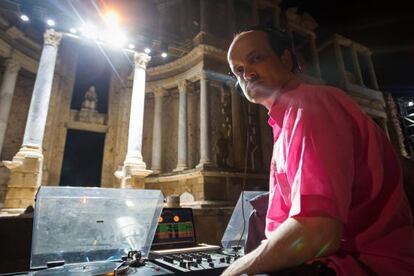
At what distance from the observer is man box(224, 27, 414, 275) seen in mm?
747

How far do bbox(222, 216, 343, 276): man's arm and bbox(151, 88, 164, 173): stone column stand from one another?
1144 centimetres

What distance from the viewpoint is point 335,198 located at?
75 centimetres

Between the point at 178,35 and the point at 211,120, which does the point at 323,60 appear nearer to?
the point at 178,35

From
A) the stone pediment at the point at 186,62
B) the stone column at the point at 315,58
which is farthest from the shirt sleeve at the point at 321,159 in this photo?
the stone column at the point at 315,58

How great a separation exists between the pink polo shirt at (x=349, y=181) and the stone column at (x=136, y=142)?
321 inches

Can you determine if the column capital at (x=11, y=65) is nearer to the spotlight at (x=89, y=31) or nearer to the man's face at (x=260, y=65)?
the spotlight at (x=89, y=31)

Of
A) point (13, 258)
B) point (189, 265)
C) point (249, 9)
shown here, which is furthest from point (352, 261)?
point (249, 9)

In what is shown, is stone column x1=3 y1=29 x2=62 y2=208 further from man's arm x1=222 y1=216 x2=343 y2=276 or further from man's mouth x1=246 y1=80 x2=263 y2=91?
man's arm x1=222 y1=216 x2=343 y2=276

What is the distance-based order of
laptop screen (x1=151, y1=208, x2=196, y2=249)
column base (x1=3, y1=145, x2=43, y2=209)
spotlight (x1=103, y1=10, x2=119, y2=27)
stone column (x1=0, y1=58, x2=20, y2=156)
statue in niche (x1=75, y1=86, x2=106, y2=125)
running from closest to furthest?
laptop screen (x1=151, y1=208, x2=196, y2=249)
column base (x1=3, y1=145, x2=43, y2=209)
spotlight (x1=103, y1=10, x2=119, y2=27)
stone column (x1=0, y1=58, x2=20, y2=156)
statue in niche (x1=75, y1=86, x2=106, y2=125)

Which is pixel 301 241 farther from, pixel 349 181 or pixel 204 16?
pixel 204 16

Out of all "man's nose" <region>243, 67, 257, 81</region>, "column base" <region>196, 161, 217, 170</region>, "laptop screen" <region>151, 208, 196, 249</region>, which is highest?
"column base" <region>196, 161, 217, 170</region>

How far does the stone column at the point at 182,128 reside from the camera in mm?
11609

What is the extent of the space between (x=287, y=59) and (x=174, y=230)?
179cm

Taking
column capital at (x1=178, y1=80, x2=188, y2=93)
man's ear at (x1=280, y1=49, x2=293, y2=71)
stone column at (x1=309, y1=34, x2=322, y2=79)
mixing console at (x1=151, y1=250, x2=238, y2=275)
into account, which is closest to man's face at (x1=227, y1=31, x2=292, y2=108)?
man's ear at (x1=280, y1=49, x2=293, y2=71)
